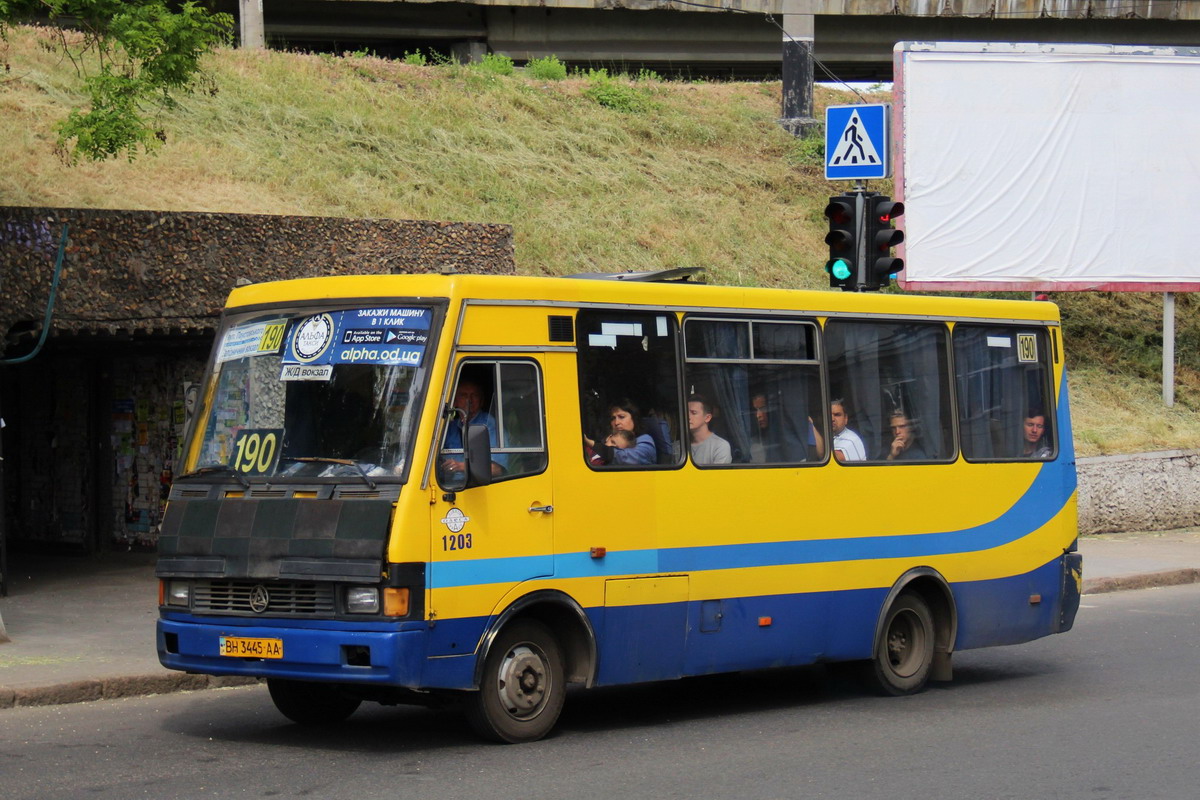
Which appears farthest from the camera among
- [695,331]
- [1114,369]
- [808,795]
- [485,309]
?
[1114,369]

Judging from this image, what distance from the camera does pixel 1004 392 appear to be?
39.4ft

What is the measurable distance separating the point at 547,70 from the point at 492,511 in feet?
93.0

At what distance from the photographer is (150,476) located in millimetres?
17922

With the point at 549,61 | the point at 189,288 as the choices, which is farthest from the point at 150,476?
the point at 549,61

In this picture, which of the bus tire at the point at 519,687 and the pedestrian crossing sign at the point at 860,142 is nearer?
the bus tire at the point at 519,687

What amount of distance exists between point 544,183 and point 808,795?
70.6 feet

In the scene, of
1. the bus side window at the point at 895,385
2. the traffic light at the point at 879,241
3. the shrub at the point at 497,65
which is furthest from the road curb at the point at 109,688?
the shrub at the point at 497,65

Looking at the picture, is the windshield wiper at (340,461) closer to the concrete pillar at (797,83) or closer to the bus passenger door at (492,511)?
the bus passenger door at (492,511)

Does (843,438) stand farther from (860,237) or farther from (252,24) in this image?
(252,24)

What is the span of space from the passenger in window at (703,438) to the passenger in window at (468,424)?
1.48m

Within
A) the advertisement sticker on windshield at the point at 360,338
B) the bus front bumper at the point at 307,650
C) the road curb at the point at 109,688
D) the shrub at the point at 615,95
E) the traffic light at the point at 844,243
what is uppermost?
the shrub at the point at 615,95

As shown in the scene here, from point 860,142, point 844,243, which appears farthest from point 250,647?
point 860,142

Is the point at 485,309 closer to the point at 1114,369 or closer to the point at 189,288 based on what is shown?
the point at 189,288

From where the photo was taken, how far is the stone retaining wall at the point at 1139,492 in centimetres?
2170
